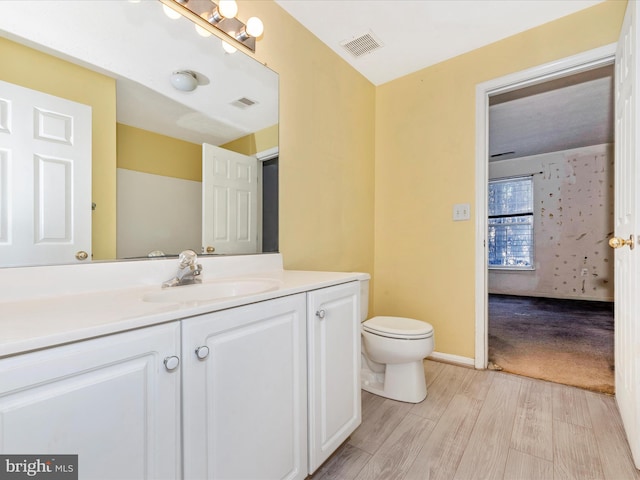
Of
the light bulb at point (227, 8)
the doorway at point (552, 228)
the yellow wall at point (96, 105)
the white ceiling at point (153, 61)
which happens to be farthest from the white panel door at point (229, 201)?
the doorway at point (552, 228)

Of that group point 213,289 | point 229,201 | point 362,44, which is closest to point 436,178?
point 362,44

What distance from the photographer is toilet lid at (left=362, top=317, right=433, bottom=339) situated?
1610 mm

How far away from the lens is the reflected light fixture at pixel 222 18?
128 centimetres

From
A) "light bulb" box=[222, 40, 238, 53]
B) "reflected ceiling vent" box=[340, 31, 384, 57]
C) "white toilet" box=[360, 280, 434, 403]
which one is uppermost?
"reflected ceiling vent" box=[340, 31, 384, 57]

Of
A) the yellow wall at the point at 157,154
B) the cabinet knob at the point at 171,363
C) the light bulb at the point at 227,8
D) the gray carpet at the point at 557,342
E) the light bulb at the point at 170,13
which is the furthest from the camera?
the gray carpet at the point at 557,342

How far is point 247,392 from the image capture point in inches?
32.0

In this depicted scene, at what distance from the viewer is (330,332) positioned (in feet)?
3.71

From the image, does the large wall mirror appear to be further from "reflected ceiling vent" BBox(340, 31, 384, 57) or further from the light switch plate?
the light switch plate

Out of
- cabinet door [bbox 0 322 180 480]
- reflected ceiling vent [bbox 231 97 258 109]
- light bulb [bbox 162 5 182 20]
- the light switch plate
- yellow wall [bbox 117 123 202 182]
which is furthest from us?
the light switch plate

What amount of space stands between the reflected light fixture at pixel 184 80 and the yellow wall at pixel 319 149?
1.53 feet

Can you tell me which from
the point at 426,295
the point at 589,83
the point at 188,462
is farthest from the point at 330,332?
the point at 589,83

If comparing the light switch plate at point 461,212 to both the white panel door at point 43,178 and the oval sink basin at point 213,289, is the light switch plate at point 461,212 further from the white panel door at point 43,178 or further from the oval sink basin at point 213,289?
the white panel door at point 43,178

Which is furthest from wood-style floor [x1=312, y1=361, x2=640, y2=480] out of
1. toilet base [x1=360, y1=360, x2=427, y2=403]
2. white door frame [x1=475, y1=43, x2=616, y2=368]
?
white door frame [x1=475, y1=43, x2=616, y2=368]

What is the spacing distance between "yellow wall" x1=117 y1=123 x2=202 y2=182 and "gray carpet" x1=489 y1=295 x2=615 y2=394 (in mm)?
2321
